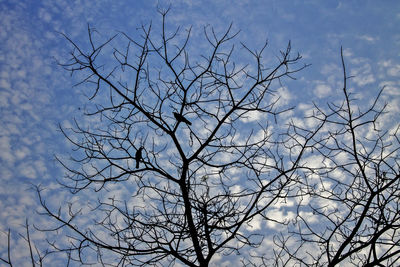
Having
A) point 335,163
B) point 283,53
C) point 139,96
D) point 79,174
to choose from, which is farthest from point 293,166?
point 79,174

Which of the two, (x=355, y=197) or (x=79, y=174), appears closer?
(x=355, y=197)

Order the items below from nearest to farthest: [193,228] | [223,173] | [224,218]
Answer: [193,228] → [224,218] → [223,173]

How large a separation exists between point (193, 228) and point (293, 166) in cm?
135

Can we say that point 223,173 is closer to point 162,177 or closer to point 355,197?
point 162,177

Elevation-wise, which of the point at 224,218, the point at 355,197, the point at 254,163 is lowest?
the point at 355,197

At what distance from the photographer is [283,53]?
13.2 feet

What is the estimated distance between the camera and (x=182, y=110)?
14.0 feet

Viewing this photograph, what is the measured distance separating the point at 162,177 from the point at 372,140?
2.48 m

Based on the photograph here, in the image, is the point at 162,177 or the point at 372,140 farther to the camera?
the point at 162,177

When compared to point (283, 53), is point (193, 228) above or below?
below

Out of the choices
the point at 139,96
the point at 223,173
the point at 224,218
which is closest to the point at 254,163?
the point at 223,173

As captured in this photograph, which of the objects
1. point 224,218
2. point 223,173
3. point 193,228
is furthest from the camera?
point 223,173

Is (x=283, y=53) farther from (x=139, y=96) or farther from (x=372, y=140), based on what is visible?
(x=139, y=96)

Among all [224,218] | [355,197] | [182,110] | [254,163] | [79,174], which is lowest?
[355,197]
